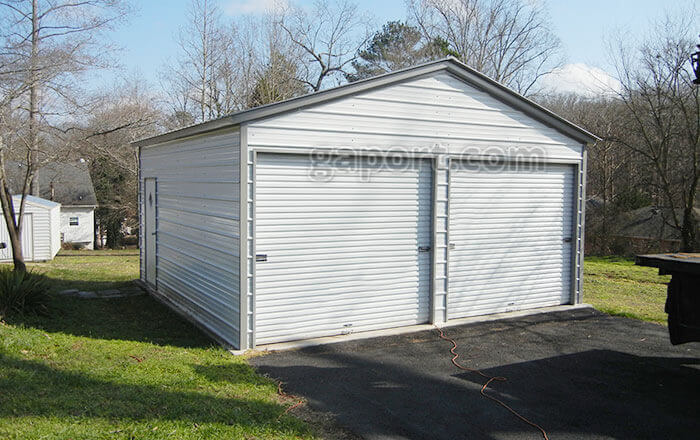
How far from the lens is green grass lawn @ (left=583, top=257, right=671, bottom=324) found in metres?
9.02

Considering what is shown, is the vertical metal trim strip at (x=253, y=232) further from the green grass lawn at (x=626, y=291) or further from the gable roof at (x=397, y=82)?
the green grass lawn at (x=626, y=291)

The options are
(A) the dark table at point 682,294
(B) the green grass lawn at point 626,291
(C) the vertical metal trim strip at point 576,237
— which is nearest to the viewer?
(A) the dark table at point 682,294

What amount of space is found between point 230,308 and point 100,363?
64.2 inches

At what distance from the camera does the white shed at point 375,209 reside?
671 cm

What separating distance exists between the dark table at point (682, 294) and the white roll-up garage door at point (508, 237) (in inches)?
112

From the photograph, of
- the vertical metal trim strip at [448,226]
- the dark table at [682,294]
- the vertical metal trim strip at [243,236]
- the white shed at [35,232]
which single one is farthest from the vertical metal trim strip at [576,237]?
the white shed at [35,232]

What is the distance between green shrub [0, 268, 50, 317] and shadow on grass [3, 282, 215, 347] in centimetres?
14

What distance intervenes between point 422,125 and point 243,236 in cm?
303

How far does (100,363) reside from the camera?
574cm

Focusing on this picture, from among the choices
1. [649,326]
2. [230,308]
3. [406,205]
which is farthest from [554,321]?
[230,308]

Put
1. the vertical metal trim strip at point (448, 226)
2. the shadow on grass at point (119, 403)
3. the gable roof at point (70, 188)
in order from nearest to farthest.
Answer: the shadow on grass at point (119, 403) → the vertical metal trim strip at point (448, 226) → the gable roof at point (70, 188)

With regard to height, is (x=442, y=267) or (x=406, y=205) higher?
(x=406, y=205)

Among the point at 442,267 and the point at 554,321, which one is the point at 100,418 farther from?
the point at 554,321

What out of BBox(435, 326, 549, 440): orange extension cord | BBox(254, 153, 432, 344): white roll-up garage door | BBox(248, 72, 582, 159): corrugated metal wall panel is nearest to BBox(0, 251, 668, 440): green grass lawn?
BBox(254, 153, 432, 344): white roll-up garage door
